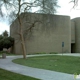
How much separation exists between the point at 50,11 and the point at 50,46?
22.6 metres

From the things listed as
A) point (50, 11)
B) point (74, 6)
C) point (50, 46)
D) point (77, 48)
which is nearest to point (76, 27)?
point (77, 48)

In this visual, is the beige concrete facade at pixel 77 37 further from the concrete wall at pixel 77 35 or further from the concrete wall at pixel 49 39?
the concrete wall at pixel 49 39

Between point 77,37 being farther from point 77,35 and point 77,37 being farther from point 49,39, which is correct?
point 49,39

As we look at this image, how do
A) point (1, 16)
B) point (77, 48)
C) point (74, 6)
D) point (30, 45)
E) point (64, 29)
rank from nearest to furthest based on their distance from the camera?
1. point (74, 6)
2. point (1, 16)
3. point (30, 45)
4. point (64, 29)
5. point (77, 48)

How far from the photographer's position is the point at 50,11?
22734 millimetres

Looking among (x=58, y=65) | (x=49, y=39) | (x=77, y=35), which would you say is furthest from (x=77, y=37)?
(x=58, y=65)

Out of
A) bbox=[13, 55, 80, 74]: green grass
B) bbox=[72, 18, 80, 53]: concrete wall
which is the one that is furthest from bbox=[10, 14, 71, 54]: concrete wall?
bbox=[13, 55, 80, 74]: green grass

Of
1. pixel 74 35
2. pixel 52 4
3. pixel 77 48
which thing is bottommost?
pixel 77 48

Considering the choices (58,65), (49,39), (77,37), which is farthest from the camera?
(77,37)

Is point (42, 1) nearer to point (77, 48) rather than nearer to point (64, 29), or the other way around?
point (64, 29)

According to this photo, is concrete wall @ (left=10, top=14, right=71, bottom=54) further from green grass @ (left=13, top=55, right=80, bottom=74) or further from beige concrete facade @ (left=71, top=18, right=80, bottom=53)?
green grass @ (left=13, top=55, right=80, bottom=74)

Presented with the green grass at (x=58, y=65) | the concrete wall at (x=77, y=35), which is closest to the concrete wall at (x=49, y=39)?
the concrete wall at (x=77, y=35)

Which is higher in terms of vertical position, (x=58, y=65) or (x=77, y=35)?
(x=77, y=35)

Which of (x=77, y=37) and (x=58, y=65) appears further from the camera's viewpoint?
(x=77, y=37)
